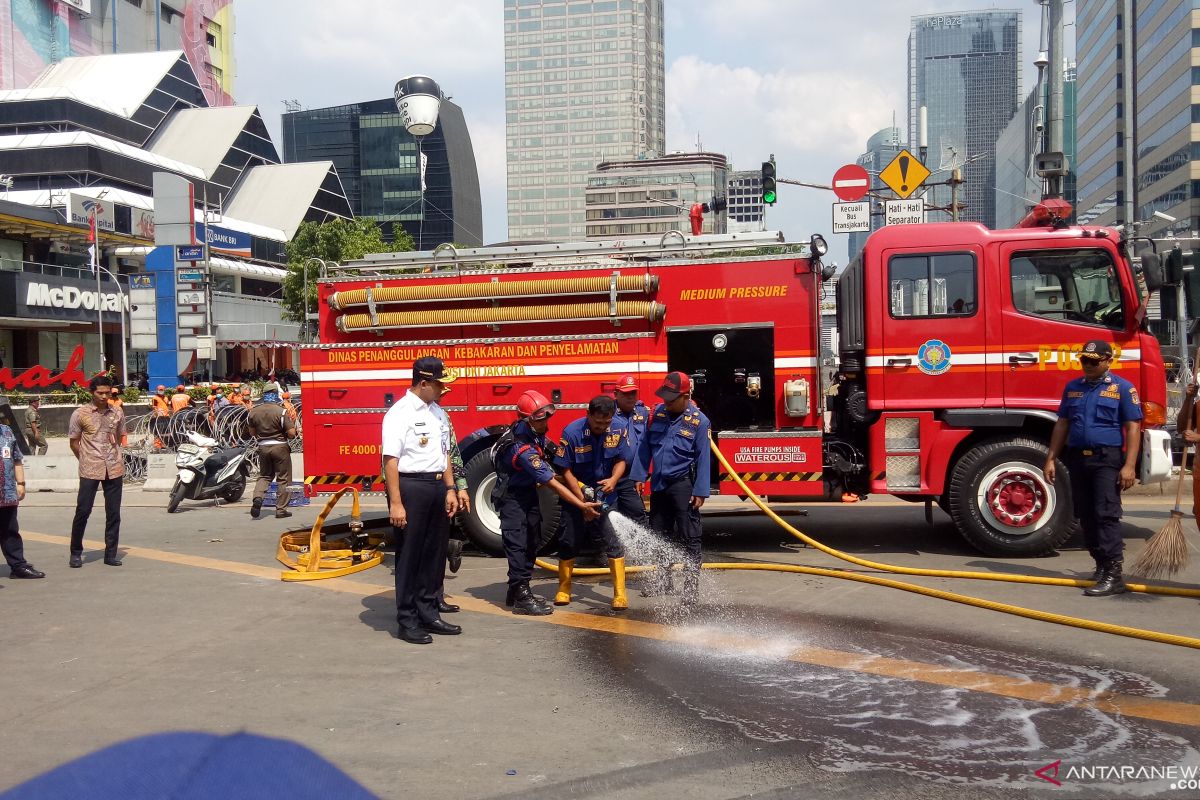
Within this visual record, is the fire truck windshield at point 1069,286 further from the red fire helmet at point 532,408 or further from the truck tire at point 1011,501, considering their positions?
→ the red fire helmet at point 532,408

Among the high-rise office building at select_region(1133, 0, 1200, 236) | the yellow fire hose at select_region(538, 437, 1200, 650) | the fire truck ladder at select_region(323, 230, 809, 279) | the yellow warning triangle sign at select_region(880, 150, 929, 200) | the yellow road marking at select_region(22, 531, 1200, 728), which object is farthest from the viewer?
the high-rise office building at select_region(1133, 0, 1200, 236)

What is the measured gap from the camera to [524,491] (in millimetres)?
7418

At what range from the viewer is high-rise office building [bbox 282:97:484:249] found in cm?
12838

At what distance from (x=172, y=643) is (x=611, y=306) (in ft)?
15.5

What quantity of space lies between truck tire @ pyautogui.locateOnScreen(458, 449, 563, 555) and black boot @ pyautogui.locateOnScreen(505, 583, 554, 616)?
148 cm

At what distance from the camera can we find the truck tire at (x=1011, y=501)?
8.62 metres

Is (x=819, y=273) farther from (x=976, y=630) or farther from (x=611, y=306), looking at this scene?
(x=976, y=630)

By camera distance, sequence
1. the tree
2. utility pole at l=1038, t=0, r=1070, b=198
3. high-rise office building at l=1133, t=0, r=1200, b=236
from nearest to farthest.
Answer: utility pole at l=1038, t=0, r=1070, b=198 < the tree < high-rise office building at l=1133, t=0, r=1200, b=236

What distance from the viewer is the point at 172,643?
6.63 m

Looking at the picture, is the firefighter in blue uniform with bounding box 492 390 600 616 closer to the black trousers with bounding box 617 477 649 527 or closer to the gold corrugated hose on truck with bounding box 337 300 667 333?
the black trousers with bounding box 617 477 649 527

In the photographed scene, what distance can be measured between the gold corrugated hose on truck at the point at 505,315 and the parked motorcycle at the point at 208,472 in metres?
5.35

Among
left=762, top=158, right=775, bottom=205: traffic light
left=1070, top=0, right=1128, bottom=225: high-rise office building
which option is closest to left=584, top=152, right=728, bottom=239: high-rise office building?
left=1070, top=0, right=1128, bottom=225: high-rise office building

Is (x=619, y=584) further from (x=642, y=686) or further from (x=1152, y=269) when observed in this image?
(x=1152, y=269)

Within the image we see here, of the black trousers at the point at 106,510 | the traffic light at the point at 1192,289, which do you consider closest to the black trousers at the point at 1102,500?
the traffic light at the point at 1192,289
